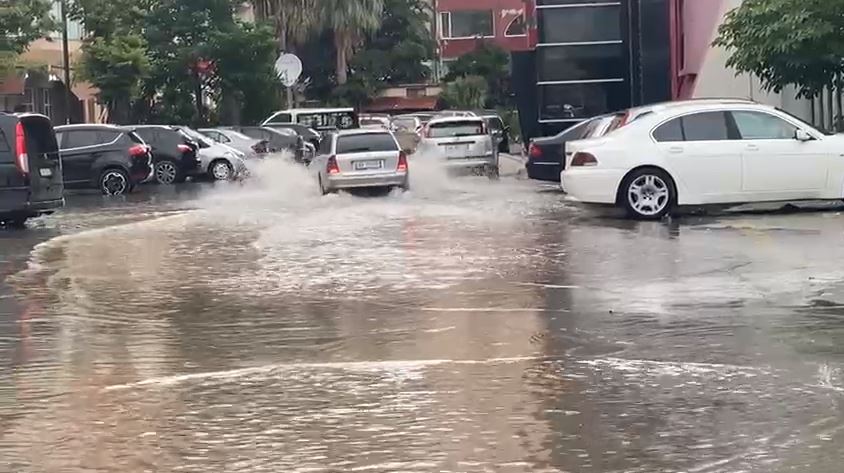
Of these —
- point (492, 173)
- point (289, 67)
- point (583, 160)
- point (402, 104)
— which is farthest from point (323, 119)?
point (402, 104)

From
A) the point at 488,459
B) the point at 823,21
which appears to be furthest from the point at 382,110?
the point at 488,459

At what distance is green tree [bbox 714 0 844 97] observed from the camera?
862 inches

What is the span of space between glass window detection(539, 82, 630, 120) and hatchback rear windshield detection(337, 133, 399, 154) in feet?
23.5

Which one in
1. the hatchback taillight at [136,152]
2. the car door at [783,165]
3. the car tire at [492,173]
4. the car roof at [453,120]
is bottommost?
the car tire at [492,173]

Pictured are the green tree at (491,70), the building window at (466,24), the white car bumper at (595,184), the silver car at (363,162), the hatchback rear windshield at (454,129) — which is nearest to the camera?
the white car bumper at (595,184)

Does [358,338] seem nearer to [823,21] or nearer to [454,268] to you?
[454,268]

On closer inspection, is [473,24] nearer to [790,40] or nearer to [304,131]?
[304,131]

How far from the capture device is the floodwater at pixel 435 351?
7.11m

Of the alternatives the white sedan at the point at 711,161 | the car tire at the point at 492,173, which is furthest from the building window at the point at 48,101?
the white sedan at the point at 711,161

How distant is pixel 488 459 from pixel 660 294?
5.29 m

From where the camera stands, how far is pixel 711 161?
18000mm

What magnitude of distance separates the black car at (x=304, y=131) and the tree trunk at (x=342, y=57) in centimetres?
2213

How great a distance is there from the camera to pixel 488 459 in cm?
683

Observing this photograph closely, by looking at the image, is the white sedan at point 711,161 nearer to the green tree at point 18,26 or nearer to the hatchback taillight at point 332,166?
the hatchback taillight at point 332,166
